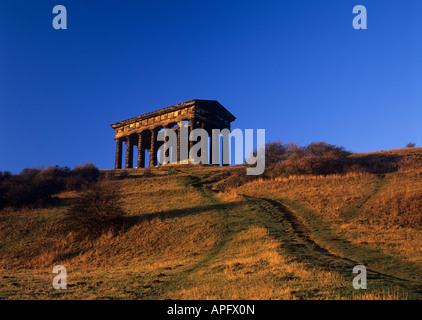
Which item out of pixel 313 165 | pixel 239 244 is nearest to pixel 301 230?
pixel 239 244

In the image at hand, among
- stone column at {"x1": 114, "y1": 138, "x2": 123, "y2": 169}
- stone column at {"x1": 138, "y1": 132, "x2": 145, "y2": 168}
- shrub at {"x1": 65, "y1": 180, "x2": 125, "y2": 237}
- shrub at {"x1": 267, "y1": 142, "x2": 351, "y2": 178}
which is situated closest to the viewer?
shrub at {"x1": 65, "y1": 180, "x2": 125, "y2": 237}

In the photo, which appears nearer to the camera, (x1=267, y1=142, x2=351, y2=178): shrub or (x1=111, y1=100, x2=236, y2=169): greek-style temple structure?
(x1=267, y1=142, x2=351, y2=178): shrub

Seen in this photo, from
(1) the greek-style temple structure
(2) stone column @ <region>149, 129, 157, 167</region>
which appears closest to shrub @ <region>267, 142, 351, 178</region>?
(1) the greek-style temple structure

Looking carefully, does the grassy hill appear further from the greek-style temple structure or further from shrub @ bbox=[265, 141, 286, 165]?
the greek-style temple structure

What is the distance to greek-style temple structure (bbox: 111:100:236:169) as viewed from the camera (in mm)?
53781

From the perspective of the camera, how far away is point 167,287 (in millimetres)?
10773

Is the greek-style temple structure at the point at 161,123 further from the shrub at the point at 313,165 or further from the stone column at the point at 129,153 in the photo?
the shrub at the point at 313,165

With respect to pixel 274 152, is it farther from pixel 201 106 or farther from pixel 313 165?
pixel 201 106

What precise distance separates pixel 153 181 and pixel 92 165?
13.4 metres

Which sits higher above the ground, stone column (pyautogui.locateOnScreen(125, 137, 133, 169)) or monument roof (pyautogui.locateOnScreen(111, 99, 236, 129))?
monument roof (pyautogui.locateOnScreen(111, 99, 236, 129))

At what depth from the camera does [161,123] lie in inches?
2261

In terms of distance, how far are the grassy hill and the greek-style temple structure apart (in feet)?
66.7

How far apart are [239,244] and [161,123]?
43095 millimetres
